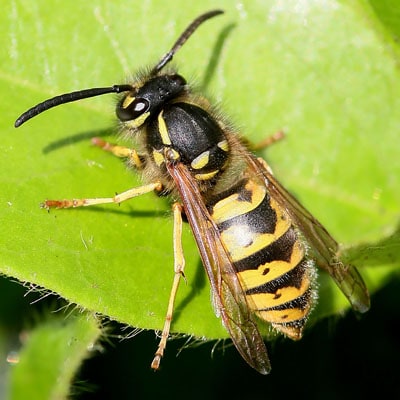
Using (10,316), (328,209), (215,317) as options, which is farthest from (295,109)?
(10,316)

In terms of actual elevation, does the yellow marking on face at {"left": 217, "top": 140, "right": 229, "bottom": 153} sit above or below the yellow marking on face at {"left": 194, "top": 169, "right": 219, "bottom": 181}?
above

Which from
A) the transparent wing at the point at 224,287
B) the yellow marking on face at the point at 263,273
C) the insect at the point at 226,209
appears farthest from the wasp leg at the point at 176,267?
the yellow marking on face at the point at 263,273

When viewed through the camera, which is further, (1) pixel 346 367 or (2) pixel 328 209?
(1) pixel 346 367

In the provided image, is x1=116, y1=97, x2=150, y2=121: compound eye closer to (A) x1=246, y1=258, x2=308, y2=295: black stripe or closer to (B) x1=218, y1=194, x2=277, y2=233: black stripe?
(B) x1=218, y1=194, x2=277, y2=233: black stripe

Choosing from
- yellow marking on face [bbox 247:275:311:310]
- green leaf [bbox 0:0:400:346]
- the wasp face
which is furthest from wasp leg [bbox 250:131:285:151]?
yellow marking on face [bbox 247:275:311:310]

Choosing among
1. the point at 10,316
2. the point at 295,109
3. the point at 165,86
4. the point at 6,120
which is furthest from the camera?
the point at 10,316

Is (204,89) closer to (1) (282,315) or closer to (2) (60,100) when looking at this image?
(2) (60,100)

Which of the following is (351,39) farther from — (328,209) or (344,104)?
(328,209)

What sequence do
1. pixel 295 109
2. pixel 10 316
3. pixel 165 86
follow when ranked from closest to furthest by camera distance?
1. pixel 165 86
2. pixel 295 109
3. pixel 10 316
